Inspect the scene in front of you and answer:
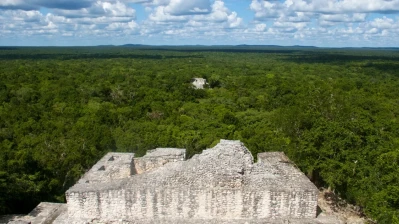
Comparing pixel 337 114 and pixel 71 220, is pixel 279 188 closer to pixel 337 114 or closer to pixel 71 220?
pixel 71 220

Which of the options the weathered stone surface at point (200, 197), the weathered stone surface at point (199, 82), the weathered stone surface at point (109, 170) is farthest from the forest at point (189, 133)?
the weathered stone surface at point (199, 82)

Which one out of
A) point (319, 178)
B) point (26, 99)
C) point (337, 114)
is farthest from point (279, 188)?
point (26, 99)

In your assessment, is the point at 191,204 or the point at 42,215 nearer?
the point at 191,204

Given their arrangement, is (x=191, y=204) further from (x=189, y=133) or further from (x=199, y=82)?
(x=199, y=82)

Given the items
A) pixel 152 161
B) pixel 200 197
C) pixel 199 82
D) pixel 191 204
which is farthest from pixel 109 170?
pixel 199 82

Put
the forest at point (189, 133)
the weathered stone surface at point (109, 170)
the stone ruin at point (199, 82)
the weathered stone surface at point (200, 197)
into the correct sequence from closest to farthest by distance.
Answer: the weathered stone surface at point (200, 197) → the weathered stone surface at point (109, 170) → the forest at point (189, 133) → the stone ruin at point (199, 82)

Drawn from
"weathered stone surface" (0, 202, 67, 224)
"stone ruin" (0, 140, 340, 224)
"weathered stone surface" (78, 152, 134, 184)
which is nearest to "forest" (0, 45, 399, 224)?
"weathered stone surface" (0, 202, 67, 224)

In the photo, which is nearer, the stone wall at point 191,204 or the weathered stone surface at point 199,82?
the stone wall at point 191,204

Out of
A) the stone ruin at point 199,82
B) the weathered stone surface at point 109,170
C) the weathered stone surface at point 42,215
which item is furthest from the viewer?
the stone ruin at point 199,82

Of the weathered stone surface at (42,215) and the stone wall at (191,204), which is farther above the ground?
the stone wall at (191,204)

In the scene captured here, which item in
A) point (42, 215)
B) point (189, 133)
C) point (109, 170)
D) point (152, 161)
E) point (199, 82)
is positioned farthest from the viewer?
point (199, 82)

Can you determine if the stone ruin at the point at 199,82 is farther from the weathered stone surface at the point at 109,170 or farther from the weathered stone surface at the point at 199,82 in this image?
the weathered stone surface at the point at 109,170

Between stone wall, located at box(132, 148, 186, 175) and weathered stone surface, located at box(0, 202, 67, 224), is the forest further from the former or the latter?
stone wall, located at box(132, 148, 186, 175)
